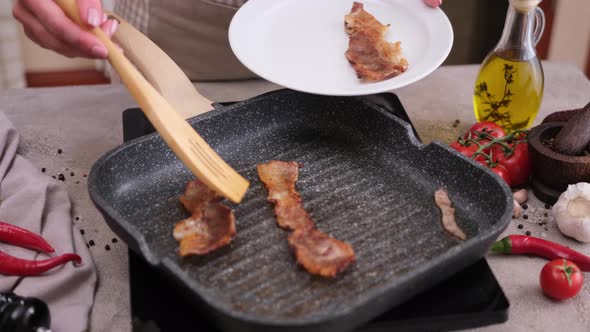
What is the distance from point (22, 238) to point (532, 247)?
3.33 ft

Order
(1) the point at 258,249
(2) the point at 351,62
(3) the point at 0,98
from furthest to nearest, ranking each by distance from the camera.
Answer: (3) the point at 0,98 → (2) the point at 351,62 → (1) the point at 258,249

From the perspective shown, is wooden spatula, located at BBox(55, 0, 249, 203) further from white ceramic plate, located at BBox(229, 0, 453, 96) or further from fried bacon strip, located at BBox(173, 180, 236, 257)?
white ceramic plate, located at BBox(229, 0, 453, 96)

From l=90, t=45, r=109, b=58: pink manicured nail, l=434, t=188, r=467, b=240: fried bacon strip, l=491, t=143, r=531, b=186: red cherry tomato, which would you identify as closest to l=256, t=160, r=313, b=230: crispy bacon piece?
l=434, t=188, r=467, b=240: fried bacon strip

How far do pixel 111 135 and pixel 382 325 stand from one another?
98 centimetres

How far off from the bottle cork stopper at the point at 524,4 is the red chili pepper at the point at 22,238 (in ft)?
3.60

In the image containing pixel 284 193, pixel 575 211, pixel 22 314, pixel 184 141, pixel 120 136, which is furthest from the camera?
pixel 120 136

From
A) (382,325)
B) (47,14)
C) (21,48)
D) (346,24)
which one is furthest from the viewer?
(21,48)

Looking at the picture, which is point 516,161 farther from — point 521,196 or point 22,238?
point 22,238

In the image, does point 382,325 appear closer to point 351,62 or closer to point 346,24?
point 351,62

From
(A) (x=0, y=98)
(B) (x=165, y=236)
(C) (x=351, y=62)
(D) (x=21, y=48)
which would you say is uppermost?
(C) (x=351, y=62)

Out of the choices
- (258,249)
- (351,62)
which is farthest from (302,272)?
(351,62)

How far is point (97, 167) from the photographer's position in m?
1.23

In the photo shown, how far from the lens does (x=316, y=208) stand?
4.26 ft

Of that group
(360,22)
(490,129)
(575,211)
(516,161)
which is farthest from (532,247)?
(360,22)
